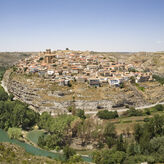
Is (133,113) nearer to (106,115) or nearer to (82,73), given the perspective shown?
(106,115)

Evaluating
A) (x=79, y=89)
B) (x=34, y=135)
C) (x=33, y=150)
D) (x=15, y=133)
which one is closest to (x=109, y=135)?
(x=33, y=150)

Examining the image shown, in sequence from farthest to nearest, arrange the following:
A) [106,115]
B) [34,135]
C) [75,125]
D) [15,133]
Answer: [106,115]
[34,135]
[15,133]
[75,125]

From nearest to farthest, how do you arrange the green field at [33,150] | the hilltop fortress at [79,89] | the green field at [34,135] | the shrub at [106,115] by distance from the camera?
the green field at [33,150]
the green field at [34,135]
the shrub at [106,115]
the hilltop fortress at [79,89]

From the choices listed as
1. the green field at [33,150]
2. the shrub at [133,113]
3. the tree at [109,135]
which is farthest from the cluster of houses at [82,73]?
the tree at [109,135]

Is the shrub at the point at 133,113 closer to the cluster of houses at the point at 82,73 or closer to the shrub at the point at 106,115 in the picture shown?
the shrub at the point at 106,115

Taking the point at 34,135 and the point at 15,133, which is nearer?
the point at 15,133

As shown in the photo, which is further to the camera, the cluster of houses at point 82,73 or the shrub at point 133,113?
the cluster of houses at point 82,73

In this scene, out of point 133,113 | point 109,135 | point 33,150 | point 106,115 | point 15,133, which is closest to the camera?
point 33,150

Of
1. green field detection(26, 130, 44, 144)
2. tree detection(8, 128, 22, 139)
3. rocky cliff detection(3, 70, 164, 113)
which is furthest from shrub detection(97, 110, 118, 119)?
tree detection(8, 128, 22, 139)

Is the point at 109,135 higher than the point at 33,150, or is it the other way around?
the point at 109,135

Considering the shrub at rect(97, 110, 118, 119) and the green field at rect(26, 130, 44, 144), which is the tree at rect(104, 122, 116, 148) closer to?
the shrub at rect(97, 110, 118, 119)
